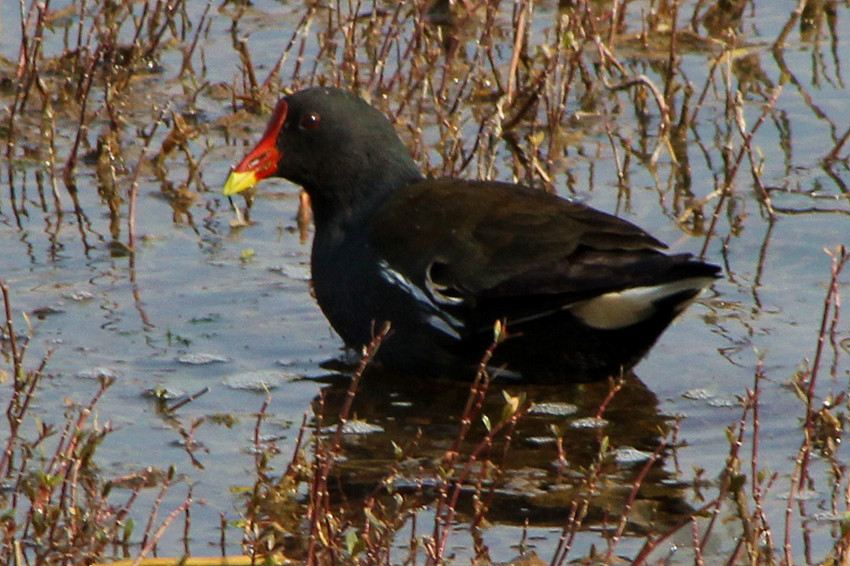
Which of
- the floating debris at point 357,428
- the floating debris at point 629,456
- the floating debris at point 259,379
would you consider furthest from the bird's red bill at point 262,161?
the floating debris at point 629,456

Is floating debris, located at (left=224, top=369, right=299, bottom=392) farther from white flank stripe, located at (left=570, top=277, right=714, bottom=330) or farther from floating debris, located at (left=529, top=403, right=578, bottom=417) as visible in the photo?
white flank stripe, located at (left=570, top=277, right=714, bottom=330)

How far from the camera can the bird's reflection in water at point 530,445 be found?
4.29 meters

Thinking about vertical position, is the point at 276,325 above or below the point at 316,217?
below

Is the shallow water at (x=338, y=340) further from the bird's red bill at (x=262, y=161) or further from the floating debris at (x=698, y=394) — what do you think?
the bird's red bill at (x=262, y=161)

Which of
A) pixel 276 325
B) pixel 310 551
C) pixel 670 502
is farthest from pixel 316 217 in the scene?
pixel 310 551

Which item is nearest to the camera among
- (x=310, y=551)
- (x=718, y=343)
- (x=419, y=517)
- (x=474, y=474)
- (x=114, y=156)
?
(x=310, y=551)

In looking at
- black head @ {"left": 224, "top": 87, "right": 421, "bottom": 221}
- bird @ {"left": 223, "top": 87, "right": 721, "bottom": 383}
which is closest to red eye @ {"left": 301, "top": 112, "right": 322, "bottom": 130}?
black head @ {"left": 224, "top": 87, "right": 421, "bottom": 221}

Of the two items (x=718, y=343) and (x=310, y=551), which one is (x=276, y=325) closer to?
(x=718, y=343)

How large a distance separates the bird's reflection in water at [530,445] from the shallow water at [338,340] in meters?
0.01

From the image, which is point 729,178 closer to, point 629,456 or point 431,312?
point 431,312

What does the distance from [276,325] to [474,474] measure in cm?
134

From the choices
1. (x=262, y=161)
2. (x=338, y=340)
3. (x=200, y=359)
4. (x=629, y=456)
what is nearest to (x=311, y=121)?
(x=262, y=161)

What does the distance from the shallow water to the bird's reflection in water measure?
0.01 metres

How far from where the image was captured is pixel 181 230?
20.5 feet
